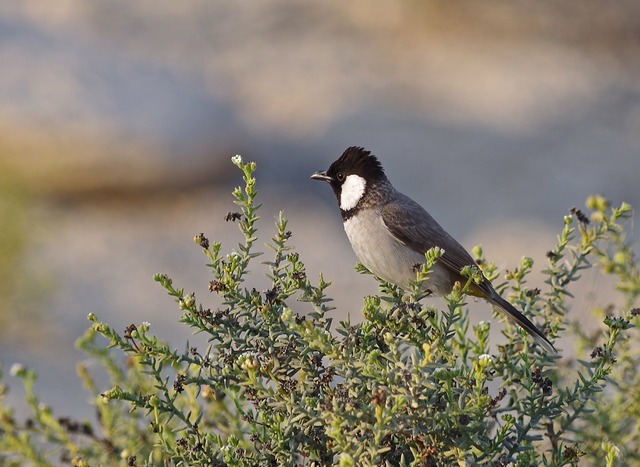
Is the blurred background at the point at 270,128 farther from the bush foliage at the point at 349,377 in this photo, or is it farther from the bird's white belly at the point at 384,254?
the bush foliage at the point at 349,377

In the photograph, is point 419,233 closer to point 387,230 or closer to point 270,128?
point 387,230

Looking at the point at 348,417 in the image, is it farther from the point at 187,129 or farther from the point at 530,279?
the point at 187,129

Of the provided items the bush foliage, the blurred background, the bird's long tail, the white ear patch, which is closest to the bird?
the white ear patch

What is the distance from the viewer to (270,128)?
29.6 feet

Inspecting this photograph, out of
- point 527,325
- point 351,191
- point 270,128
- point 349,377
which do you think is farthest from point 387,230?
point 270,128

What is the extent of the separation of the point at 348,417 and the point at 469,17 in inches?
362

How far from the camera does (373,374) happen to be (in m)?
1.56

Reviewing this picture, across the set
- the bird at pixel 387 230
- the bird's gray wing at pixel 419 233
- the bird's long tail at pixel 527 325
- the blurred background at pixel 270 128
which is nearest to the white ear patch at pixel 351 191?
the bird at pixel 387 230

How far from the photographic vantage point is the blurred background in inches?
290

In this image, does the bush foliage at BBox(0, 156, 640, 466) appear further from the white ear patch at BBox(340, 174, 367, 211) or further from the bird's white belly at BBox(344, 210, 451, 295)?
the white ear patch at BBox(340, 174, 367, 211)

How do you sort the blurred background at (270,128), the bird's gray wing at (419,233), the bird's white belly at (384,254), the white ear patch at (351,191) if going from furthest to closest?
the blurred background at (270,128)
the white ear patch at (351,191)
the bird's gray wing at (419,233)
the bird's white belly at (384,254)

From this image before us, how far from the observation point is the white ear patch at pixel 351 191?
3.18 m

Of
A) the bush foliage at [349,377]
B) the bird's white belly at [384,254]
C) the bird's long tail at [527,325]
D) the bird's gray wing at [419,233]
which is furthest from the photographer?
the bird's gray wing at [419,233]

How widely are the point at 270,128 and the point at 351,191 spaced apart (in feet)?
19.4
